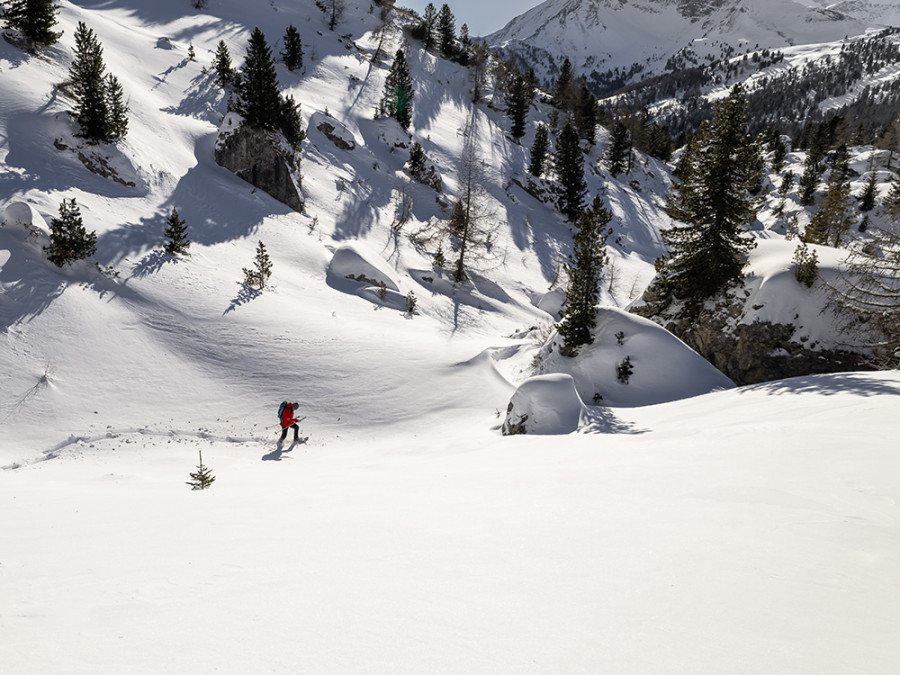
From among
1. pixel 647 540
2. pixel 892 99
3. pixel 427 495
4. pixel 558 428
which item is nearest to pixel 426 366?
pixel 558 428

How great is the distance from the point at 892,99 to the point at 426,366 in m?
221

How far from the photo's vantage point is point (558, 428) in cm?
1080

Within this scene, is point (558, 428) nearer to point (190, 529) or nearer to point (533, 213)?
point (190, 529)

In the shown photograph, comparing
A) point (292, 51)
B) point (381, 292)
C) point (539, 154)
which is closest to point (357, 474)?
point (381, 292)

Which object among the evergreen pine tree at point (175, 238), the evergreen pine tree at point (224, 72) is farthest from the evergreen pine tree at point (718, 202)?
the evergreen pine tree at point (224, 72)

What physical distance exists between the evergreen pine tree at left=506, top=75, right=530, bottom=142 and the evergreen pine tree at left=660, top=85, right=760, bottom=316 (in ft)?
142

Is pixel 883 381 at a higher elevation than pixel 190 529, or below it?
higher

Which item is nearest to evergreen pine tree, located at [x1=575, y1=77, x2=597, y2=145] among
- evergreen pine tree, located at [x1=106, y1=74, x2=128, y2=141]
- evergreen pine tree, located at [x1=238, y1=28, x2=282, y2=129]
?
evergreen pine tree, located at [x1=238, y1=28, x2=282, y2=129]

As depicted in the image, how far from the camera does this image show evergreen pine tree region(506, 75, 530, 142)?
178ft

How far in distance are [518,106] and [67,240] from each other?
54835 mm

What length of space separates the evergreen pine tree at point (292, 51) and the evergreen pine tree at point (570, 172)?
2995 cm

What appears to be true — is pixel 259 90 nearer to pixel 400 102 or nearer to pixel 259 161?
pixel 259 161

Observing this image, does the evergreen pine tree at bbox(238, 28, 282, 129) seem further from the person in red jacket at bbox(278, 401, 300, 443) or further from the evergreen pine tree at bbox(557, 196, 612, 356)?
the person in red jacket at bbox(278, 401, 300, 443)

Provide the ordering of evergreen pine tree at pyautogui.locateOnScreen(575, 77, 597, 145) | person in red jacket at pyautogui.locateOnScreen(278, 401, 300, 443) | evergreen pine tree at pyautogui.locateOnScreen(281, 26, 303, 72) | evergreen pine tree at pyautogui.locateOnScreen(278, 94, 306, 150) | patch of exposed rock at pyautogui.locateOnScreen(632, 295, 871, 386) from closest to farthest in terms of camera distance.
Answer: person in red jacket at pyautogui.locateOnScreen(278, 401, 300, 443) → patch of exposed rock at pyautogui.locateOnScreen(632, 295, 871, 386) → evergreen pine tree at pyautogui.locateOnScreen(278, 94, 306, 150) → evergreen pine tree at pyautogui.locateOnScreen(281, 26, 303, 72) → evergreen pine tree at pyautogui.locateOnScreen(575, 77, 597, 145)
